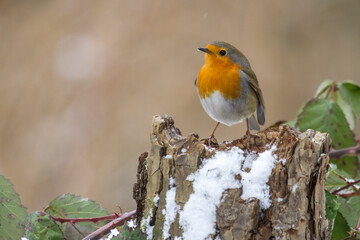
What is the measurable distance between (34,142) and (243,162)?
6.29 m

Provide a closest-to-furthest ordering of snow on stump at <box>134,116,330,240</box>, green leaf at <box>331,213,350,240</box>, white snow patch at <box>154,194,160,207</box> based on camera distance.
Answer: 1. snow on stump at <box>134,116,330,240</box>
2. white snow patch at <box>154,194,160,207</box>
3. green leaf at <box>331,213,350,240</box>

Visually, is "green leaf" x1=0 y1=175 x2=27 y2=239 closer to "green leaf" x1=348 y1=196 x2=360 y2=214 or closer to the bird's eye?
"green leaf" x1=348 y1=196 x2=360 y2=214

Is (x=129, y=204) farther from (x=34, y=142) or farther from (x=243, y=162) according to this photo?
(x=243, y=162)

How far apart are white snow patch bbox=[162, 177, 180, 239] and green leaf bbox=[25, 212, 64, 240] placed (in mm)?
417

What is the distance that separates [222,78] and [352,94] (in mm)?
740

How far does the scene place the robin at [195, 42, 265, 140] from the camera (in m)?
2.49

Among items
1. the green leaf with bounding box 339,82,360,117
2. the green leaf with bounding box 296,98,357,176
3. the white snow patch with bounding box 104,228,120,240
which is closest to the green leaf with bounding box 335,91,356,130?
the green leaf with bounding box 339,82,360,117

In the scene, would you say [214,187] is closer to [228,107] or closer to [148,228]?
[148,228]

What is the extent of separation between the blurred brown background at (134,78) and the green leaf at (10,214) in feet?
16.6

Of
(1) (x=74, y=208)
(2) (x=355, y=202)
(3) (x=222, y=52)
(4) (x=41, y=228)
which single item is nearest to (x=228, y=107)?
(3) (x=222, y=52)

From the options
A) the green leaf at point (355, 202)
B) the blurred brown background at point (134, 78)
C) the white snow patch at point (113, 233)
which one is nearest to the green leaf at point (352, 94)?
the green leaf at point (355, 202)

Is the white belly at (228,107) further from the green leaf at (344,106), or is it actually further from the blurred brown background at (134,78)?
the blurred brown background at (134,78)

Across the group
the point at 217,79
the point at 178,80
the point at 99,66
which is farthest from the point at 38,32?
the point at 217,79

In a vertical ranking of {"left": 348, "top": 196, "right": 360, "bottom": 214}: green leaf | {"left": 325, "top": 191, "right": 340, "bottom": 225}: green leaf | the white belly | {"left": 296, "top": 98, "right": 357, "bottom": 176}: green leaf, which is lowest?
{"left": 325, "top": 191, "right": 340, "bottom": 225}: green leaf
